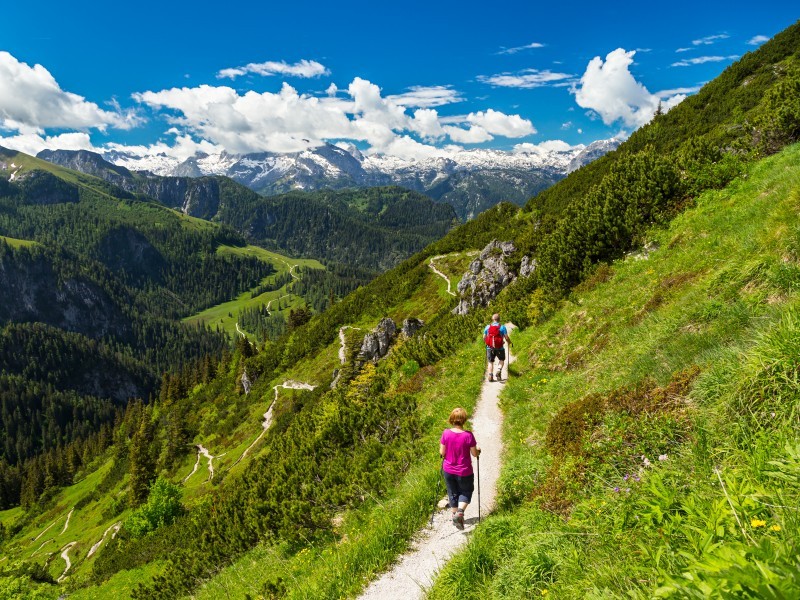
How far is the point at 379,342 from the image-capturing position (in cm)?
6581

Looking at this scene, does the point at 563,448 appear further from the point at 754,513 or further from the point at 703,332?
the point at 754,513

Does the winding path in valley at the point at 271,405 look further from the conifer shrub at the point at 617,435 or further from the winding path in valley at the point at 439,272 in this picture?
the conifer shrub at the point at 617,435

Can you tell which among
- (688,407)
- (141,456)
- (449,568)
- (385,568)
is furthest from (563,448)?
(141,456)

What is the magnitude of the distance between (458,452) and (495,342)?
8931 mm

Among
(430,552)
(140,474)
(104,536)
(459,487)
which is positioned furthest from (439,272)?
Result: (104,536)

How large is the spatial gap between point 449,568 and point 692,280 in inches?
428

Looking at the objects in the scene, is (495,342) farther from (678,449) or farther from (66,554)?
(66,554)

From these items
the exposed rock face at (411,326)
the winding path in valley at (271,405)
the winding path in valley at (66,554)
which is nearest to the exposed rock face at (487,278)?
the exposed rock face at (411,326)

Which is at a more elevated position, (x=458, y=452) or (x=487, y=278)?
(x=487, y=278)

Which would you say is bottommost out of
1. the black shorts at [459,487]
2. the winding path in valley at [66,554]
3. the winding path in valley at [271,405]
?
the winding path in valley at [66,554]

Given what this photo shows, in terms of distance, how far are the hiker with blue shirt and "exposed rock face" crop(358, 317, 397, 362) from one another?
4678cm

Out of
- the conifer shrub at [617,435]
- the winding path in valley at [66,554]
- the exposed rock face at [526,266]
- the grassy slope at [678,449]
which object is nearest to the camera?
the grassy slope at [678,449]

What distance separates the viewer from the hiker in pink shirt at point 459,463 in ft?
27.8

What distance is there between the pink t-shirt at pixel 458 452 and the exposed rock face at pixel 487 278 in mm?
42117
